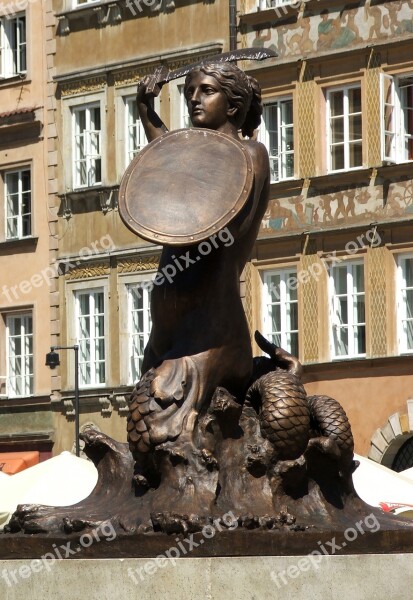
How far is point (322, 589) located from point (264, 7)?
25.9 m

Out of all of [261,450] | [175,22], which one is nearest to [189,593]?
[261,450]

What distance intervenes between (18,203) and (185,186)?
2857cm

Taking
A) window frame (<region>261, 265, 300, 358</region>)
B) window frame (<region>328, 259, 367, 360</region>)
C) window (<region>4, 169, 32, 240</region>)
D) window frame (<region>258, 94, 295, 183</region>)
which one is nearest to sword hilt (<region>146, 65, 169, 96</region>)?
window frame (<region>328, 259, 367, 360</region>)

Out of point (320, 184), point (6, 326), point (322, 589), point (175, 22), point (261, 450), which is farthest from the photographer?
point (6, 326)

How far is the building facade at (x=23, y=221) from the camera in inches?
1515

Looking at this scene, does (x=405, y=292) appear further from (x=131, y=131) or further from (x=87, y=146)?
(x=87, y=146)

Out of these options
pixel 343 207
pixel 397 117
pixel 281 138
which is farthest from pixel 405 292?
pixel 281 138

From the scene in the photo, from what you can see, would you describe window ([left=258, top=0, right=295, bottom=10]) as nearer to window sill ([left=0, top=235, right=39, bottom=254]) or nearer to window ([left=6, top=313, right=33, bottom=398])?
window sill ([left=0, top=235, right=39, bottom=254])

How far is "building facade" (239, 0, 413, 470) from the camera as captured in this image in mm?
32719

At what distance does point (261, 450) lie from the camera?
10.8m

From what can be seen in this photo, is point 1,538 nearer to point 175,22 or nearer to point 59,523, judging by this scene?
point 59,523

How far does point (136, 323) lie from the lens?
3706 centimetres

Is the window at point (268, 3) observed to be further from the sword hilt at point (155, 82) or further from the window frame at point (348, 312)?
the sword hilt at point (155, 82)

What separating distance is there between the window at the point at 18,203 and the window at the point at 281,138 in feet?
19.1
